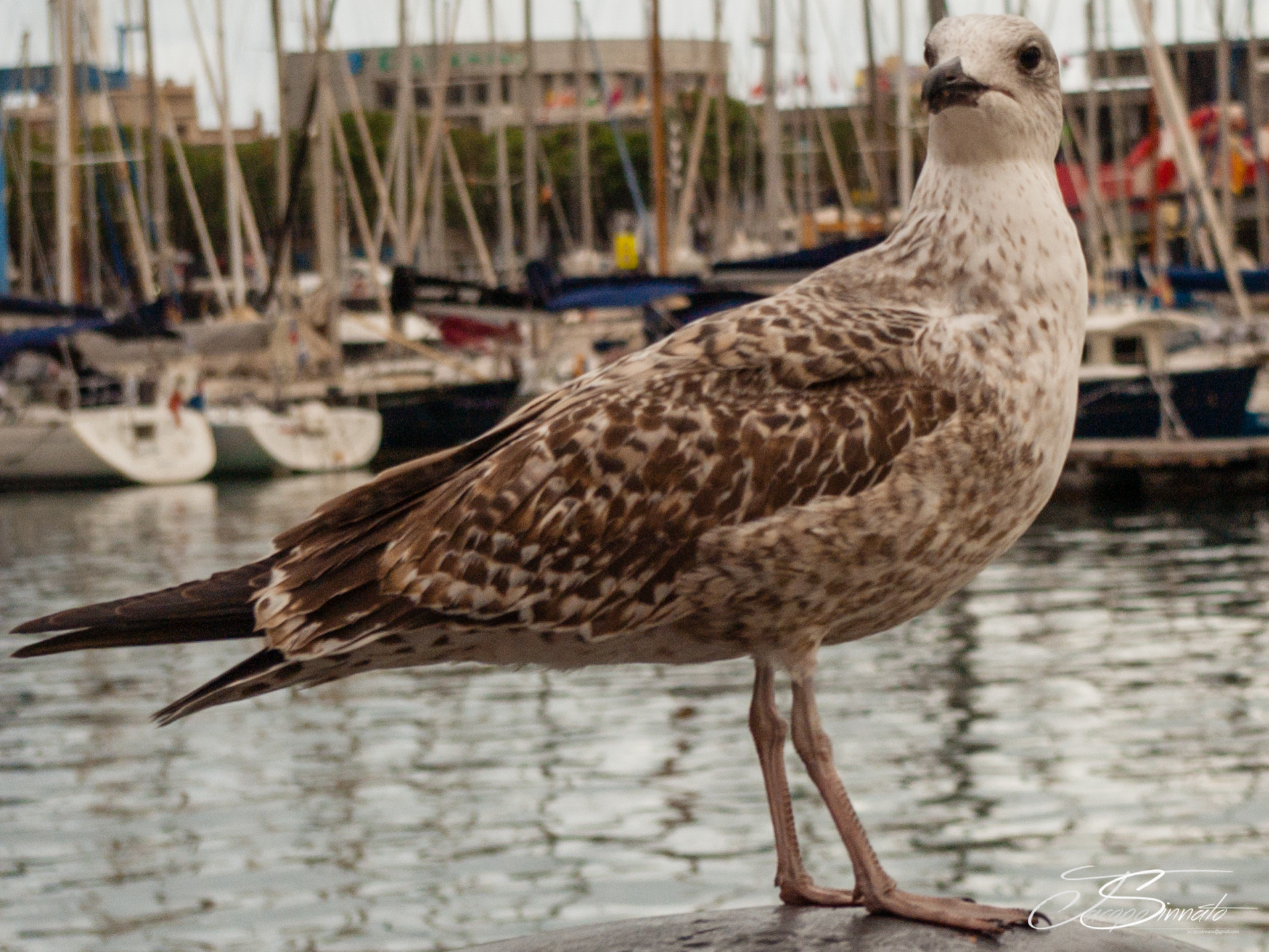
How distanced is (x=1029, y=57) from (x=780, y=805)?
1966mm

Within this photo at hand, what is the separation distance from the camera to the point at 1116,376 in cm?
3322

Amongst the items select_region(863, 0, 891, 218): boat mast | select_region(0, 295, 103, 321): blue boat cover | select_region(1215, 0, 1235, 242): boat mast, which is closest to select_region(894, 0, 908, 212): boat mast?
select_region(863, 0, 891, 218): boat mast

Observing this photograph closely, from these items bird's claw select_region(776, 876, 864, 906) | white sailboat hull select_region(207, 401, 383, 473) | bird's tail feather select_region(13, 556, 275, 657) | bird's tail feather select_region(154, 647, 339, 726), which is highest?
bird's tail feather select_region(13, 556, 275, 657)

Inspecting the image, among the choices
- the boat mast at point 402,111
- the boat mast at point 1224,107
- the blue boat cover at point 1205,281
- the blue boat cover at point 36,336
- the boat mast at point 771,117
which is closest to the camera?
the blue boat cover at point 1205,281

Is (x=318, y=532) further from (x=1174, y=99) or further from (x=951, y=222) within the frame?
(x=1174, y=99)

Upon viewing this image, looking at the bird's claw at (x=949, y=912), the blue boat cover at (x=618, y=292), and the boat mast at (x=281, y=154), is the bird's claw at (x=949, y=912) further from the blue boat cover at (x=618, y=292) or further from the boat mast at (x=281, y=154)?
the boat mast at (x=281, y=154)

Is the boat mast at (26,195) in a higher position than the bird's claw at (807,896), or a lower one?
higher

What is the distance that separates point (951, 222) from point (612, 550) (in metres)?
1.16

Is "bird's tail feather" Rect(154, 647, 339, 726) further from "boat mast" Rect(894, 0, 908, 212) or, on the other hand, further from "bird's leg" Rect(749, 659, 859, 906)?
"boat mast" Rect(894, 0, 908, 212)

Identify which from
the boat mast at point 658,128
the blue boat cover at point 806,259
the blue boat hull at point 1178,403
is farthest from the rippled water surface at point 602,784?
the boat mast at point 658,128

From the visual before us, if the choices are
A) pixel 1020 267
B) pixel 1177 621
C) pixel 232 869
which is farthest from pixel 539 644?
pixel 1177 621

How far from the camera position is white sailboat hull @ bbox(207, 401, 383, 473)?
4150 cm

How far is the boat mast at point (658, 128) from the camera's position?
40.9 metres

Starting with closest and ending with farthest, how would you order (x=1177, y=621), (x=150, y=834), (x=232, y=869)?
1. (x=232, y=869)
2. (x=150, y=834)
3. (x=1177, y=621)
